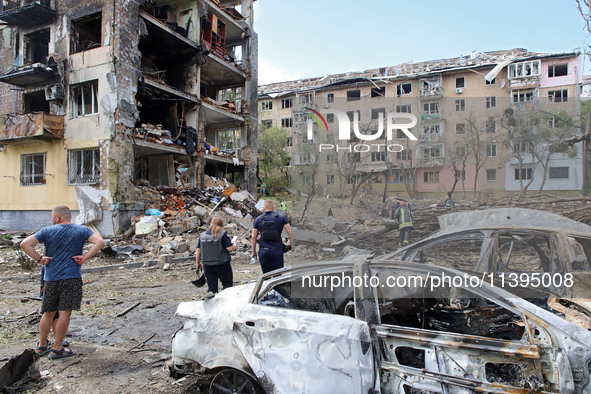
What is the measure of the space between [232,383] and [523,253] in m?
3.43

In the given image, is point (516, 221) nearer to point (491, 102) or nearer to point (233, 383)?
point (491, 102)

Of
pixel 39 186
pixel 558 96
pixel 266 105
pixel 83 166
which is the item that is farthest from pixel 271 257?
pixel 266 105

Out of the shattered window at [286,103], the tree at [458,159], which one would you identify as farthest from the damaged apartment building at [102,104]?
the shattered window at [286,103]

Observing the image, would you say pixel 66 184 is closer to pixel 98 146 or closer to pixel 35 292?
pixel 98 146

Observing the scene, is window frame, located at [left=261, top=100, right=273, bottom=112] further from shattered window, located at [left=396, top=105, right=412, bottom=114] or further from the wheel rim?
the wheel rim

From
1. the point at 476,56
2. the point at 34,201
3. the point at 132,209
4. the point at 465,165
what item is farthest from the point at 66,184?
the point at 476,56

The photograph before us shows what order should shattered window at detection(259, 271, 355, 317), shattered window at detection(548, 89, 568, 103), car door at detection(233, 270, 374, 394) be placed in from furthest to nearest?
shattered window at detection(548, 89, 568, 103) → shattered window at detection(259, 271, 355, 317) → car door at detection(233, 270, 374, 394)

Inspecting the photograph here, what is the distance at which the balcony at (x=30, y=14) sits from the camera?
16784 millimetres

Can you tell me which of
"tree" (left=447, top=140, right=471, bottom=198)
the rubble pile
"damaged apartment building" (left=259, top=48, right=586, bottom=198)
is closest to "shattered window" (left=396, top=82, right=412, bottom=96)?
"damaged apartment building" (left=259, top=48, right=586, bottom=198)

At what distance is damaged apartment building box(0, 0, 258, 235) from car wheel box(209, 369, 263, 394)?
45.3 ft

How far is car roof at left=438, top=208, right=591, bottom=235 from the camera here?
4297 millimetres

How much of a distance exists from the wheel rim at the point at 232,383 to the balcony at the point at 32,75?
60.0ft

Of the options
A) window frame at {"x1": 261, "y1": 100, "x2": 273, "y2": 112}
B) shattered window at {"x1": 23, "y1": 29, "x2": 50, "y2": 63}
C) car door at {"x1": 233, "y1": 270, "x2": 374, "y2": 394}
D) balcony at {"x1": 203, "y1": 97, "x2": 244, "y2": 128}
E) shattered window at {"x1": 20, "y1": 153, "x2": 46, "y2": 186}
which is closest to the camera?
car door at {"x1": 233, "y1": 270, "x2": 374, "y2": 394}

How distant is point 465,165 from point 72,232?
4.94 m
